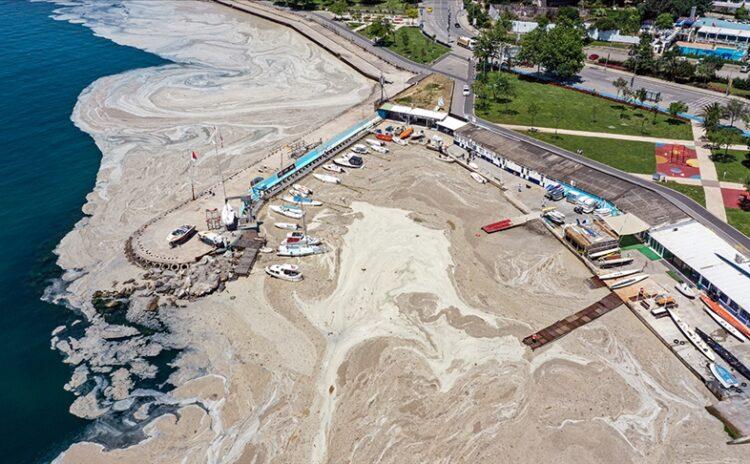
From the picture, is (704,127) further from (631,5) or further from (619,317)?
(631,5)

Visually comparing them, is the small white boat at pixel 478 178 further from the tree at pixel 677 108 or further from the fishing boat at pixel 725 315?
the tree at pixel 677 108

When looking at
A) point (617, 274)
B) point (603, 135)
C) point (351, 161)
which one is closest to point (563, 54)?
point (603, 135)

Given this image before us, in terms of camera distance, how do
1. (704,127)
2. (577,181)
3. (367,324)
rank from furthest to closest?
(704,127)
(577,181)
(367,324)

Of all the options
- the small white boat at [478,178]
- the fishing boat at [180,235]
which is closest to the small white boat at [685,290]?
the small white boat at [478,178]

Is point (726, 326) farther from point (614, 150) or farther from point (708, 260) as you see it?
point (614, 150)

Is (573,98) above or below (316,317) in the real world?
above

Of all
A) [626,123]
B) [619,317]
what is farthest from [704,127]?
[619,317]

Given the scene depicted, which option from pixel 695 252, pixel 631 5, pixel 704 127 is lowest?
pixel 695 252
